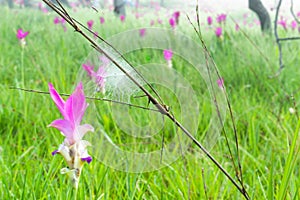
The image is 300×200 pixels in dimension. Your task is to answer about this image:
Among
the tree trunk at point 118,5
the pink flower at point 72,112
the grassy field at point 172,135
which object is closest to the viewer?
the pink flower at point 72,112

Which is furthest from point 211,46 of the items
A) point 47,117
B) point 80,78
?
point 80,78

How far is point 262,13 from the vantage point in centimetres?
306

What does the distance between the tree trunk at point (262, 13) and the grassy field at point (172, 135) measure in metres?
0.15

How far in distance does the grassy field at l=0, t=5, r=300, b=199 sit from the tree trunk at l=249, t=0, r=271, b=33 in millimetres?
148

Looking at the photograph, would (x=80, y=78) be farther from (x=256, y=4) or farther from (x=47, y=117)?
(x=256, y=4)

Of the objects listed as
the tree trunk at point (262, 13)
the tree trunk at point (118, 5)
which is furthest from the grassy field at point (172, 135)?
the tree trunk at point (118, 5)

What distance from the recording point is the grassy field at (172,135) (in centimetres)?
85

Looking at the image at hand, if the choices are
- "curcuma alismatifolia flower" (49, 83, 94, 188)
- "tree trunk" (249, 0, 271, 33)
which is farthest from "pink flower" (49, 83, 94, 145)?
"tree trunk" (249, 0, 271, 33)

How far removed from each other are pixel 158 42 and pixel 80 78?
24cm

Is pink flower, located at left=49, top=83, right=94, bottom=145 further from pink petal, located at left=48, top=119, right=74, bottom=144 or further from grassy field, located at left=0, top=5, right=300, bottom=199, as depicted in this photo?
grassy field, located at left=0, top=5, right=300, bottom=199

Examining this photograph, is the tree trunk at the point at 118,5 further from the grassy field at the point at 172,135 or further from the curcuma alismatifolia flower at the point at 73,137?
the curcuma alismatifolia flower at the point at 73,137

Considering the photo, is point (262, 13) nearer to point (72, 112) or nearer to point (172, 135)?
point (172, 135)

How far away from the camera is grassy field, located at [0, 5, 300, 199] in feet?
2.80

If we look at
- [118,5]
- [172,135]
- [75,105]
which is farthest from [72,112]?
[118,5]
